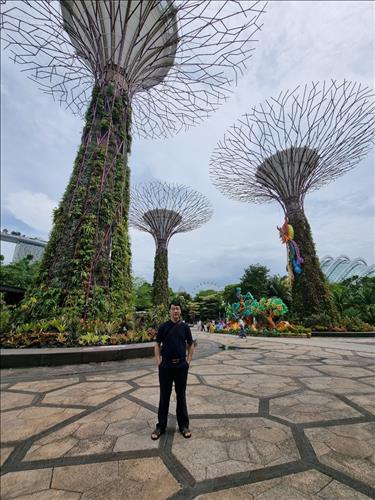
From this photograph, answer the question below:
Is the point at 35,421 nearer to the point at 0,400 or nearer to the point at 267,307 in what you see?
the point at 0,400

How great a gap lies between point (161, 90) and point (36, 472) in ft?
35.7

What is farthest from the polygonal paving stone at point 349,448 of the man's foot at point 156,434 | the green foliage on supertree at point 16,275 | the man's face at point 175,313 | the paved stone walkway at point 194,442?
the green foliage on supertree at point 16,275

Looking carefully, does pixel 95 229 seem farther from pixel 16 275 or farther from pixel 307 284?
pixel 16 275

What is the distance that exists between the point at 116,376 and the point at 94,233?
460cm

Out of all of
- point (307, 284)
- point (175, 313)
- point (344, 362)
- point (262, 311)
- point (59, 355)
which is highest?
point (307, 284)

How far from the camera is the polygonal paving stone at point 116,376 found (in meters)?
3.94

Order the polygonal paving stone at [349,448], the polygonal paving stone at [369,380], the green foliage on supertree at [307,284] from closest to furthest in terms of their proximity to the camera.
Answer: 1. the polygonal paving stone at [349,448]
2. the polygonal paving stone at [369,380]
3. the green foliage on supertree at [307,284]

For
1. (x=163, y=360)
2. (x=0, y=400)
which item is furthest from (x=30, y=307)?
(x=163, y=360)

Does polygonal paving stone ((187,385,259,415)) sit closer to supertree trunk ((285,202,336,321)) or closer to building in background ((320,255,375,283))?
supertree trunk ((285,202,336,321))

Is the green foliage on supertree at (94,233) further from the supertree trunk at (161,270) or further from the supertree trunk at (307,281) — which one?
Answer: the supertree trunk at (161,270)

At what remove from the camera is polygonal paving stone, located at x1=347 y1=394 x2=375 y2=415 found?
9.04 feet

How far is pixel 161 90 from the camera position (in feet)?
31.5

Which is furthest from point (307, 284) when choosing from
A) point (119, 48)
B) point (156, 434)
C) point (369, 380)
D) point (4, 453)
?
point (4, 453)

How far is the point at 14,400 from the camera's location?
9.75ft
